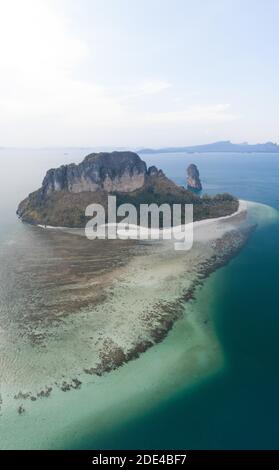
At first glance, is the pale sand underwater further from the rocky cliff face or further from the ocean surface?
the rocky cliff face

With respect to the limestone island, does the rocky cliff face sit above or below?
above

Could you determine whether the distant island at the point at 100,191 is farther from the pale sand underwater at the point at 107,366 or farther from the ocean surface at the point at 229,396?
the pale sand underwater at the point at 107,366
